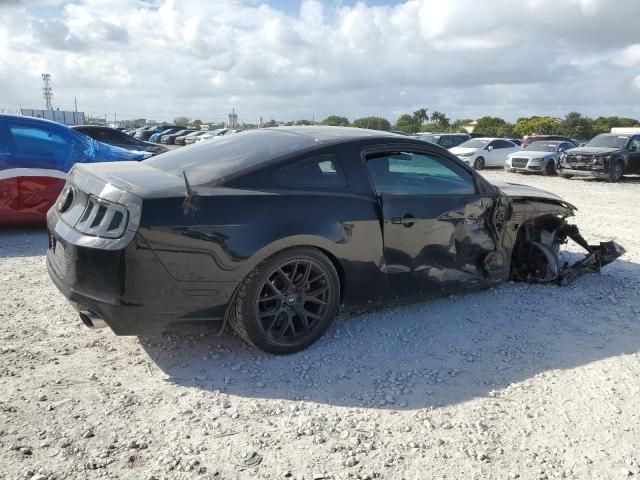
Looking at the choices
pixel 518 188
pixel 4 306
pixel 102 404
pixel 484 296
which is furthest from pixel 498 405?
pixel 4 306

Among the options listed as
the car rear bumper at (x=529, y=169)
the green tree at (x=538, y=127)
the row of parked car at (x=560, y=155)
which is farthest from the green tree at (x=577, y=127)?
the car rear bumper at (x=529, y=169)

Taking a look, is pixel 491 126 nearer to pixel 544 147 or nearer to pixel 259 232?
pixel 544 147

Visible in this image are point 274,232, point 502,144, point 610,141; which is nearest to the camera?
point 274,232

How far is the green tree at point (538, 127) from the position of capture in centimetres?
4903

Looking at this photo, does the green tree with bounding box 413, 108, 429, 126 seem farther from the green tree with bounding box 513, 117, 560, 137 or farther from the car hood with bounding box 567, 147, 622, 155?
the car hood with bounding box 567, 147, 622, 155

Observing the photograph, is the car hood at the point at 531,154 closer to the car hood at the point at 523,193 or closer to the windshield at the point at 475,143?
the windshield at the point at 475,143

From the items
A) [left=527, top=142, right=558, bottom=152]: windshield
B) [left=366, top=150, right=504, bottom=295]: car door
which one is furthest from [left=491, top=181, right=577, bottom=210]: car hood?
[left=527, top=142, right=558, bottom=152]: windshield

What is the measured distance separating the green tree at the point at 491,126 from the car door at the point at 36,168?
4586 centimetres

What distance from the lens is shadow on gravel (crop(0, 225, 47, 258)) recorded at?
6.14 metres

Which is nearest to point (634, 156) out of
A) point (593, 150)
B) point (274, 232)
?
point (593, 150)

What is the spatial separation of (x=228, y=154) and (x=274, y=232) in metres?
0.82

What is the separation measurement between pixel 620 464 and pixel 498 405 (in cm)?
68

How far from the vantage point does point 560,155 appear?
18578mm

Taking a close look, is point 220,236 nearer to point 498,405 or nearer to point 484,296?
point 498,405
